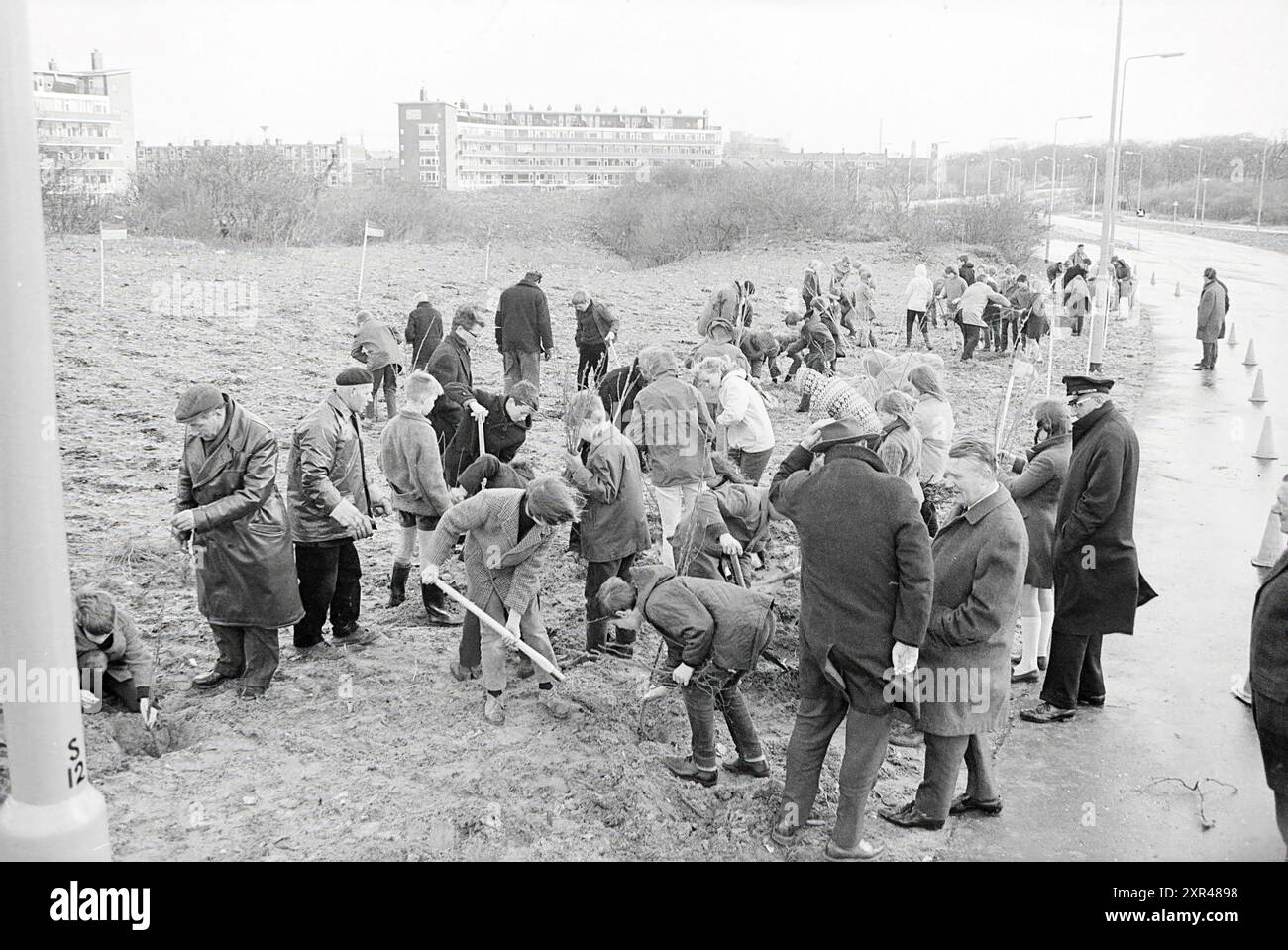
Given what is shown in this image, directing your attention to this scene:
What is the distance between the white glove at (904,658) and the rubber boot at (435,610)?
3.76 meters

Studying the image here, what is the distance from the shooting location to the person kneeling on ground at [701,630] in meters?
5.25

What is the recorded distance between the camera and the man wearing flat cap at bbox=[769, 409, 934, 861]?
464 cm

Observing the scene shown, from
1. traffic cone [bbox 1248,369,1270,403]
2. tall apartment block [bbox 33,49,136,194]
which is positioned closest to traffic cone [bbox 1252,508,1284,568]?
traffic cone [bbox 1248,369,1270,403]

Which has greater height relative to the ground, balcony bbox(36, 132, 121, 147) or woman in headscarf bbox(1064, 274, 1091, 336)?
balcony bbox(36, 132, 121, 147)

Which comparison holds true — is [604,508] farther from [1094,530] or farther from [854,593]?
[1094,530]

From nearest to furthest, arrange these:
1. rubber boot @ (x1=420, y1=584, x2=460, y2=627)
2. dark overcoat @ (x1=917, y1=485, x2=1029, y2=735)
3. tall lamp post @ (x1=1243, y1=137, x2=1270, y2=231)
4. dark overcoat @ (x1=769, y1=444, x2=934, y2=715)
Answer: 1. dark overcoat @ (x1=769, y1=444, x2=934, y2=715)
2. dark overcoat @ (x1=917, y1=485, x2=1029, y2=735)
3. rubber boot @ (x1=420, y1=584, x2=460, y2=627)
4. tall lamp post @ (x1=1243, y1=137, x2=1270, y2=231)

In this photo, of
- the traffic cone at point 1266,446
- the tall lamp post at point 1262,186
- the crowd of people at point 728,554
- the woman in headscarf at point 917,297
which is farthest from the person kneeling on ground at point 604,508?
the tall lamp post at point 1262,186

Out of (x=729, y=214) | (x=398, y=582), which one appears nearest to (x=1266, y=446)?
(x=398, y=582)

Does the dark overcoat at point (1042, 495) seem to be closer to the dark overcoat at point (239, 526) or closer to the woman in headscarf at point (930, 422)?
the woman in headscarf at point (930, 422)

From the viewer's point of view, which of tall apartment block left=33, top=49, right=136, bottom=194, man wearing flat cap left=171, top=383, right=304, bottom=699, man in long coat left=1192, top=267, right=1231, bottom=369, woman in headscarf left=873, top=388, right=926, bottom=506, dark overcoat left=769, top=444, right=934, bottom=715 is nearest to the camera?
dark overcoat left=769, top=444, right=934, bottom=715

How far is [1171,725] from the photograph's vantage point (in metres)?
6.63

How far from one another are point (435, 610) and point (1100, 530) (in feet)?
14.0

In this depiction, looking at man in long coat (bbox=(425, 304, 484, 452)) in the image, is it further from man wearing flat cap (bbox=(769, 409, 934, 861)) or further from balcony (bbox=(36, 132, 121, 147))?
balcony (bbox=(36, 132, 121, 147))

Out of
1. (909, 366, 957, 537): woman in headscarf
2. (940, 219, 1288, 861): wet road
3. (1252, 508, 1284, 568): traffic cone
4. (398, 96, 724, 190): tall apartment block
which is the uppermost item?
(398, 96, 724, 190): tall apartment block
